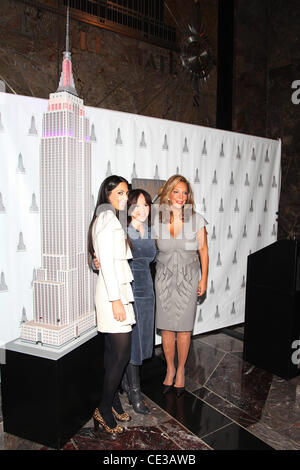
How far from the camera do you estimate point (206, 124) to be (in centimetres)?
510

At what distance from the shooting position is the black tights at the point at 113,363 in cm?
221

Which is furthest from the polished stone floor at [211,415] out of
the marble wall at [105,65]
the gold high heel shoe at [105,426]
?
the marble wall at [105,65]

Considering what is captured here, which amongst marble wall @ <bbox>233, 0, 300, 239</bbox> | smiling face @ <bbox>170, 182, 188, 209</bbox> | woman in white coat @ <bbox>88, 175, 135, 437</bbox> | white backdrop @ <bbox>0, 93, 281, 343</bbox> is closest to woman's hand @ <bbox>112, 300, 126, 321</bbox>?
woman in white coat @ <bbox>88, 175, 135, 437</bbox>

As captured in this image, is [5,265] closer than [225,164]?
Yes

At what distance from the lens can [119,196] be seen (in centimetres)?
226

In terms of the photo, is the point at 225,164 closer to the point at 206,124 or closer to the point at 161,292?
the point at 206,124

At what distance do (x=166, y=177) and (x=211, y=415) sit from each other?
2297 mm

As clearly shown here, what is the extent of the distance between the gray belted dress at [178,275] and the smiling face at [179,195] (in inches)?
5.9

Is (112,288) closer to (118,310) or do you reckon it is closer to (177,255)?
(118,310)

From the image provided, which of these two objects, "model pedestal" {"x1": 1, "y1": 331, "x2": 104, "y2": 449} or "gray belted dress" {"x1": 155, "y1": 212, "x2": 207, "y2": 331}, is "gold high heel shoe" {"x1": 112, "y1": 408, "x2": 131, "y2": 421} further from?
"gray belted dress" {"x1": 155, "y1": 212, "x2": 207, "y2": 331}

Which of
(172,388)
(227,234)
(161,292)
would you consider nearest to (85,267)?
(161,292)

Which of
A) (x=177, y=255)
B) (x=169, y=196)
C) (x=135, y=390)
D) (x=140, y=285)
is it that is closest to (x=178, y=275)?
(x=177, y=255)

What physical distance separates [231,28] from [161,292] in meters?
4.36

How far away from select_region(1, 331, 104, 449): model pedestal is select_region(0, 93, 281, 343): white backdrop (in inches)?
34.8
